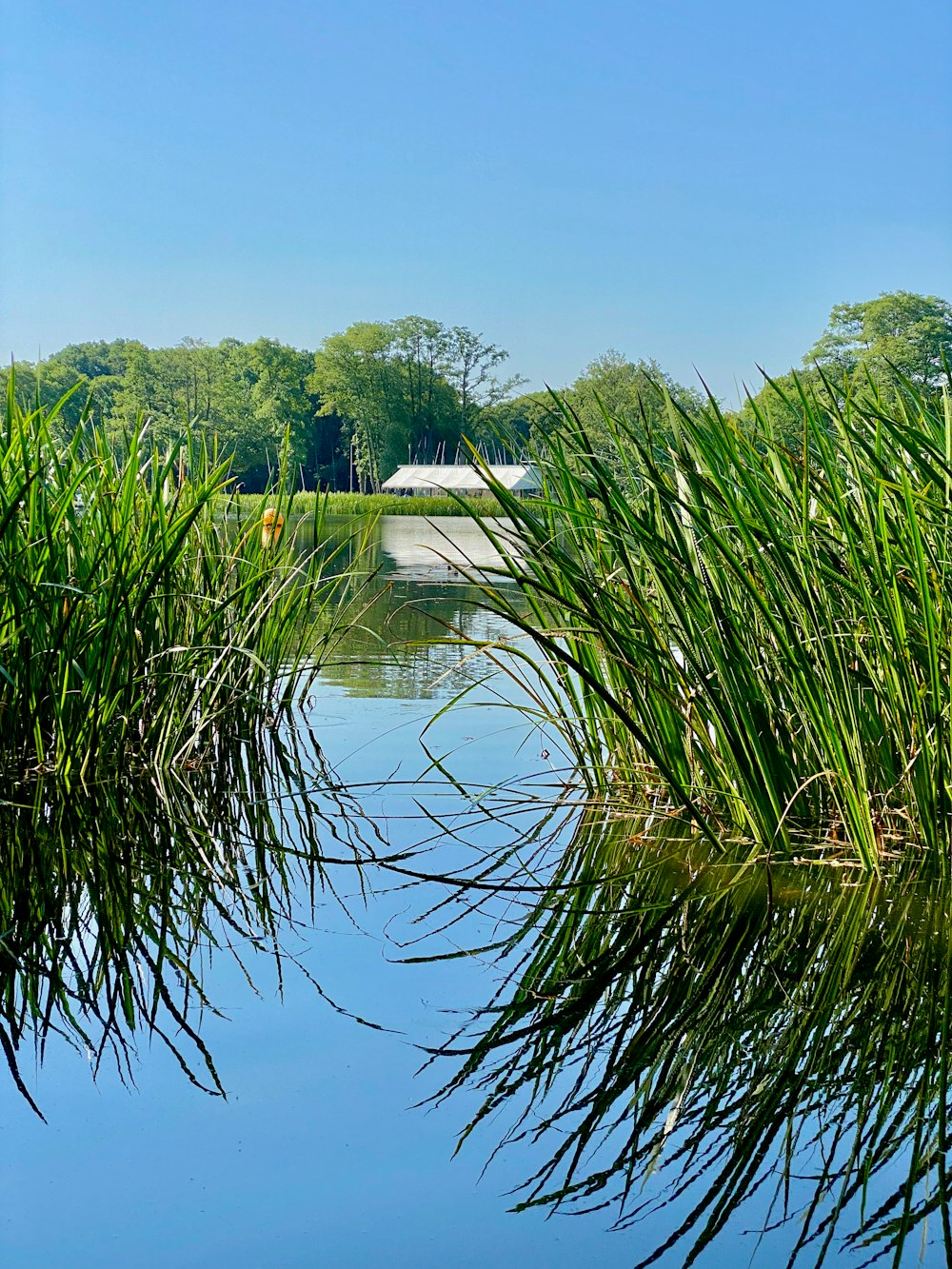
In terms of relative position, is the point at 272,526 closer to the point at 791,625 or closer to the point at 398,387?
the point at 791,625

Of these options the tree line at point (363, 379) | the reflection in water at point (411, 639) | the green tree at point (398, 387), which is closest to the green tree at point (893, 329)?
the tree line at point (363, 379)

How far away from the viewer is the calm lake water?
1.15 m

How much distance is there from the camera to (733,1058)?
4.80ft

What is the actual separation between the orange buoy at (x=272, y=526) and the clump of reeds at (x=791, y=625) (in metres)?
1.40

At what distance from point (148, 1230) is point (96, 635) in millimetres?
Result: 1647

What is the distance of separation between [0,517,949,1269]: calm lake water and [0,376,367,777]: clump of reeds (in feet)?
2.63

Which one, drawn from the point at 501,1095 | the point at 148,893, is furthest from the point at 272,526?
the point at 501,1095

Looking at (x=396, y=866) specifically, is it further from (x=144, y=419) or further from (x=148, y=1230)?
(x=144, y=419)

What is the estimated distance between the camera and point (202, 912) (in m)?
1.99

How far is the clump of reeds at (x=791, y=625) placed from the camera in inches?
82.3

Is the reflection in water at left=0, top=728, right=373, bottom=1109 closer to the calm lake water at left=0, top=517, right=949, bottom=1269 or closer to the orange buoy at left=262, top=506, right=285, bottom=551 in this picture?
the calm lake water at left=0, top=517, right=949, bottom=1269

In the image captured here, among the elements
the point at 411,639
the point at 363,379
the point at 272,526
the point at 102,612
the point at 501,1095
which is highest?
the point at 363,379

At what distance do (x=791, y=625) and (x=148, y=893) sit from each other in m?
1.28

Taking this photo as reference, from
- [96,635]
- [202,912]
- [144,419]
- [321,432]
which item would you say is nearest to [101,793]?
[96,635]
